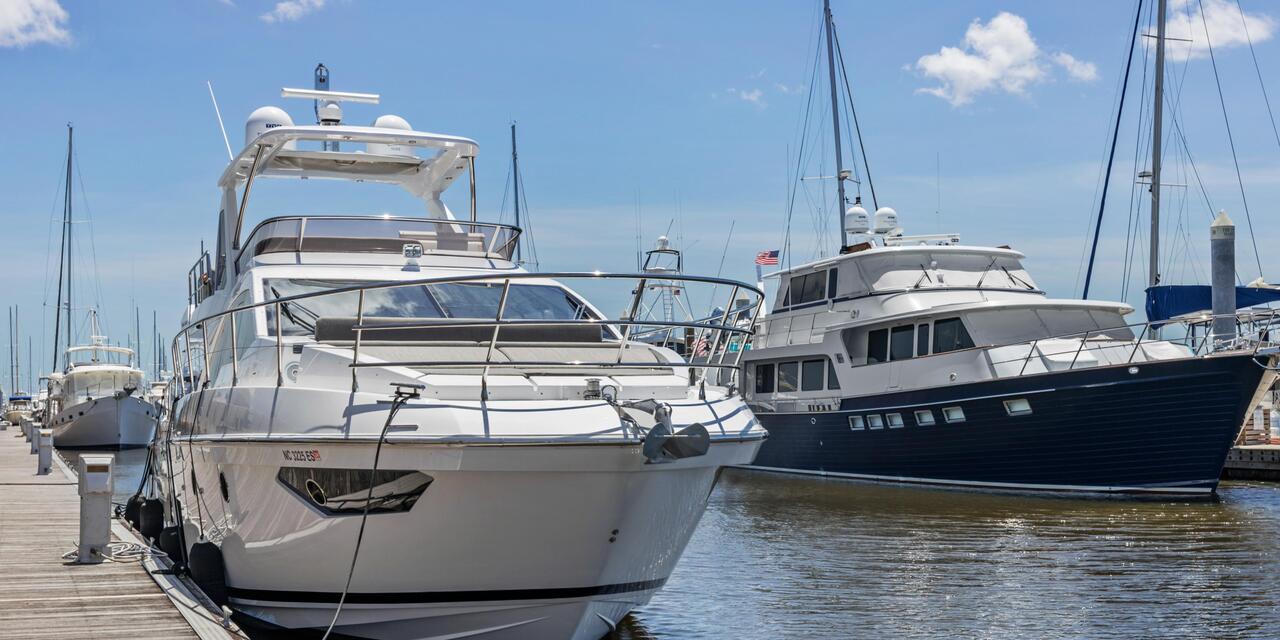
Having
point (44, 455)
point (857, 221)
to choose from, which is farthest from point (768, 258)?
point (44, 455)

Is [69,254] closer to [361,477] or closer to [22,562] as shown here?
[22,562]

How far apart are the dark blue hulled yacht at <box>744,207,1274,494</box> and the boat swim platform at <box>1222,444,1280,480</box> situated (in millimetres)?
3406

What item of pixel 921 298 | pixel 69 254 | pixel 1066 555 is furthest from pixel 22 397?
pixel 1066 555

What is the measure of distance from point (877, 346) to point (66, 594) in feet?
51.5

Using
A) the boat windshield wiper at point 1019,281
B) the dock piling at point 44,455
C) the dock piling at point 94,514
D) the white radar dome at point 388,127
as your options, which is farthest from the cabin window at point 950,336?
the dock piling at point 44,455

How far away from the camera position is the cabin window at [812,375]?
22.7 meters

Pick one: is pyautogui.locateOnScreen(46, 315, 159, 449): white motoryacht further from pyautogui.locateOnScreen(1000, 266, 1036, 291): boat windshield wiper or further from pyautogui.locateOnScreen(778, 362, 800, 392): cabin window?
pyautogui.locateOnScreen(1000, 266, 1036, 291): boat windshield wiper

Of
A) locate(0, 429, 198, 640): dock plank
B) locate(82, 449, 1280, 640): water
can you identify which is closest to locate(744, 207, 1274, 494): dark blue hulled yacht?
locate(82, 449, 1280, 640): water

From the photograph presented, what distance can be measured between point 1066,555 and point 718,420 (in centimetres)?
739

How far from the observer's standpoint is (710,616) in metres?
9.91

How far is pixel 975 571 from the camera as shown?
11945 mm

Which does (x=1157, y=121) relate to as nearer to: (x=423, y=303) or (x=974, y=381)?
(x=974, y=381)

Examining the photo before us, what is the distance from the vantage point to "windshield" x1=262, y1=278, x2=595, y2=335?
27.0 ft

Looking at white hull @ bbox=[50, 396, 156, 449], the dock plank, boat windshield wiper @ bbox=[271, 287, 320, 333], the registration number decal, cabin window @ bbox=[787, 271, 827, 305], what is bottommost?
Answer: white hull @ bbox=[50, 396, 156, 449]
